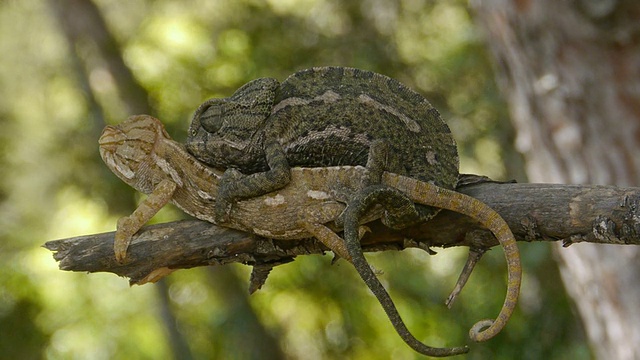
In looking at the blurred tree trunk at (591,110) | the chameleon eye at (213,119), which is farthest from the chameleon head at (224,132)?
the blurred tree trunk at (591,110)

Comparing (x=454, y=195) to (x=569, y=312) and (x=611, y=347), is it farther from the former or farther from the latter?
(x=569, y=312)

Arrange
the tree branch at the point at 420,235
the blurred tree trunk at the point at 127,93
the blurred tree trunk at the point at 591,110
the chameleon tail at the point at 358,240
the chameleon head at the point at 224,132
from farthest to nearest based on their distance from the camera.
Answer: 1. the blurred tree trunk at the point at 127,93
2. the blurred tree trunk at the point at 591,110
3. the chameleon head at the point at 224,132
4. the tree branch at the point at 420,235
5. the chameleon tail at the point at 358,240

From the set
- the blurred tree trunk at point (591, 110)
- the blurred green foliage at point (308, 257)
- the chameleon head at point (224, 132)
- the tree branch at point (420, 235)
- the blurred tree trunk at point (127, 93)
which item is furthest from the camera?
the blurred green foliage at point (308, 257)

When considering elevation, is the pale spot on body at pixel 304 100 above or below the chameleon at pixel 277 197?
above

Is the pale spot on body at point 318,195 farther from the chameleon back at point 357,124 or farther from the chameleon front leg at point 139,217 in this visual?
the chameleon front leg at point 139,217

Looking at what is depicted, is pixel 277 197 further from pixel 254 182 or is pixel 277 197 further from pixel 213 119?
pixel 213 119

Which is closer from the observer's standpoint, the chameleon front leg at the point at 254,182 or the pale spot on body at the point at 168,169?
the chameleon front leg at the point at 254,182
